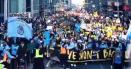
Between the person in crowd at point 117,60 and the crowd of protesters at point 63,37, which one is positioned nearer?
the crowd of protesters at point 63,37

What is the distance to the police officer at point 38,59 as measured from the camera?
13391 millimetres

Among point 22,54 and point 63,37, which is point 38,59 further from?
point 63,37

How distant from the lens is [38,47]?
13477mm

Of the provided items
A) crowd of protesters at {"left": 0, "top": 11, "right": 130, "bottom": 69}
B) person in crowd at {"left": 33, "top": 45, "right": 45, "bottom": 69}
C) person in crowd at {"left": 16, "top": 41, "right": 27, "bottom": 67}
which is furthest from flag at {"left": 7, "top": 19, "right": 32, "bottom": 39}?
person in crowd at {"left": 33, "top": 45, "right": 45, "bottom": 69}

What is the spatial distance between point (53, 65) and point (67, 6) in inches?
56.4

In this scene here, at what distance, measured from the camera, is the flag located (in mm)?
13492

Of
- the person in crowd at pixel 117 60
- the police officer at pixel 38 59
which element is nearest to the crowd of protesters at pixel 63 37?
the police officer at pixel 38 59

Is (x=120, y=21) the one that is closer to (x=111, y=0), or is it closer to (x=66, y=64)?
(x=111, y=0)

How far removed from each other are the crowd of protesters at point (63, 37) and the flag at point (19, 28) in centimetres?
10

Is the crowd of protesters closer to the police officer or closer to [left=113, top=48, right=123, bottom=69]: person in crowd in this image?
the police officer

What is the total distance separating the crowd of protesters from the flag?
0.10 m

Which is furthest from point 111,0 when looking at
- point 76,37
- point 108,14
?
point 76,37

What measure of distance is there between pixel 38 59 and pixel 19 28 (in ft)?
2.92

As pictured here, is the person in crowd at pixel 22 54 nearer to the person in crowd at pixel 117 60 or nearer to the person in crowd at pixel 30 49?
the person in crowd at pixel 30 49
